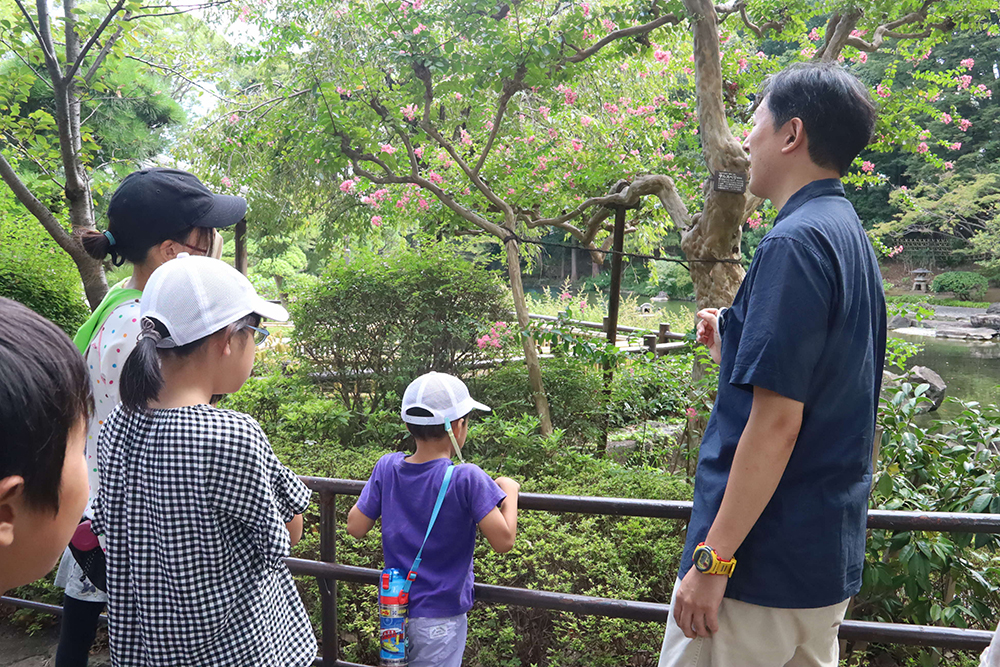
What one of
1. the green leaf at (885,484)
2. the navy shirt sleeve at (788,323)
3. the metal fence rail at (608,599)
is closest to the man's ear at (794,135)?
the navy shirt sleeve at (788,323)

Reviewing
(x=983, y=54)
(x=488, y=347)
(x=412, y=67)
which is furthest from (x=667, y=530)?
(x=983, y=54)

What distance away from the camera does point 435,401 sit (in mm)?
1842

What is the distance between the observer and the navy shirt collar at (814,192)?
1.32m

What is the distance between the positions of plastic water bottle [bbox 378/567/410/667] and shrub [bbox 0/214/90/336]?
4.65 meters

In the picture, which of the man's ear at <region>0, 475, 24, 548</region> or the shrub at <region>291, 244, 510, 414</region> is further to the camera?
the shrub at <region>291, 244, 510, 414</region>

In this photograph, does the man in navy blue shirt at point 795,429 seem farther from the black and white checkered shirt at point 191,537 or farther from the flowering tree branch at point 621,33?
the flowering tree branch at point 621,33

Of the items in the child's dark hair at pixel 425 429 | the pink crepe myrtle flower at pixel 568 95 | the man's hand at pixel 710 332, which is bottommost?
the child's dark hair at pixel 425 429

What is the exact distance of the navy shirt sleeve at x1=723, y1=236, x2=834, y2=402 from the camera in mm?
1157

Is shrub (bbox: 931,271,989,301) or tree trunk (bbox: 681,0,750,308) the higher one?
tree trunk (bbox: 681,0,750,308)

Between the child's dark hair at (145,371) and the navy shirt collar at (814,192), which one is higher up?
the navy shirt collar at (814,192)

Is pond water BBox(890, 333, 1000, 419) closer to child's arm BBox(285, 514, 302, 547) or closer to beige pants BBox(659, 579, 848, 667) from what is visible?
beige pants BBox(659, 579, 848, 667)

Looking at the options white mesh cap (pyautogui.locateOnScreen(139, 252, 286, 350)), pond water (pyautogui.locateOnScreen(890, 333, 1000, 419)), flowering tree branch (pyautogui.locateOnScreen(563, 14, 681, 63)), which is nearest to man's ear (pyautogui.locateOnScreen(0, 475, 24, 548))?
white mesh cap (pyautogui.locateOnScreen(139, 252, 286, 350))

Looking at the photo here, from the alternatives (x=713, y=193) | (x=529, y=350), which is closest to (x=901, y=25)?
(x=713, y=193)

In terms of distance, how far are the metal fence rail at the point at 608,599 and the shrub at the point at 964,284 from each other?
26.4 metres
